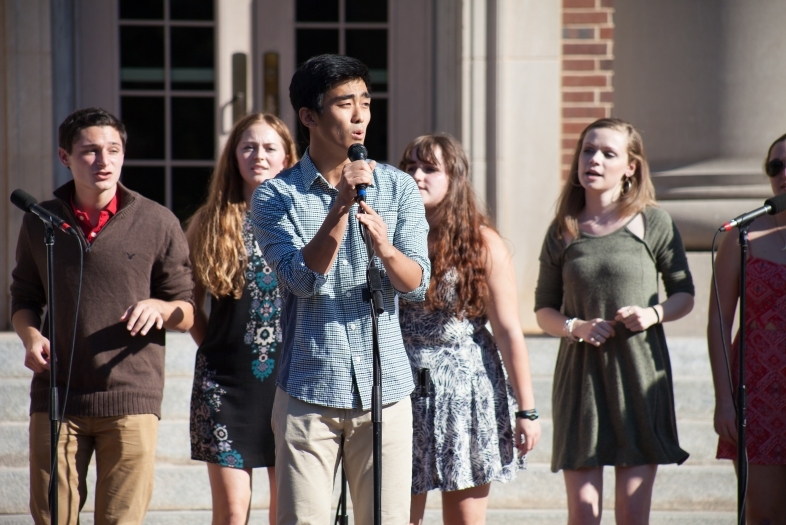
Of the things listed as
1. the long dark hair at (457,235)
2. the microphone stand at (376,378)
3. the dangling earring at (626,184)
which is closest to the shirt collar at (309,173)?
the microphone stand at (376,378)

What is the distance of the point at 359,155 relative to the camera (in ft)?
7.92

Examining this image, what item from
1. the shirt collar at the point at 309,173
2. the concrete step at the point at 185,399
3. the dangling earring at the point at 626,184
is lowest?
the concrete step at the point at 185,399

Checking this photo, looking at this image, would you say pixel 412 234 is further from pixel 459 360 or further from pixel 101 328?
pixel 101 328

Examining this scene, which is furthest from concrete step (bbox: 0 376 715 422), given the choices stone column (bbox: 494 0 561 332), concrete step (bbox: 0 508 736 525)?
stone column (bbox: 494 0 561 332)

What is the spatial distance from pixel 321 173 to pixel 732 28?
4126mm

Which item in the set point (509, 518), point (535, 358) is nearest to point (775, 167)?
point (509, 518)

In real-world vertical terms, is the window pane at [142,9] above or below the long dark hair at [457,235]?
above

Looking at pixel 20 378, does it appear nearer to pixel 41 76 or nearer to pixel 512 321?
pixel 41 76

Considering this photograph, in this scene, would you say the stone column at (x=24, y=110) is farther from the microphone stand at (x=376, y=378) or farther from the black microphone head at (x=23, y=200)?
the microphone stand at (x=376, y=378)

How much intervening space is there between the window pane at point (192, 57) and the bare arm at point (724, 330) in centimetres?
448

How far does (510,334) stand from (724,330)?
2.88ft

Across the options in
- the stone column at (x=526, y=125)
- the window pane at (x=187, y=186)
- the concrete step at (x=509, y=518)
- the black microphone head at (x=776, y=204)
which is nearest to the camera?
the black microphone head at (x=776, y=204)

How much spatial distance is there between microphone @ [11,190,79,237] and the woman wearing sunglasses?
95.7 inches

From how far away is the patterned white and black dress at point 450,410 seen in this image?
3.46 metres
